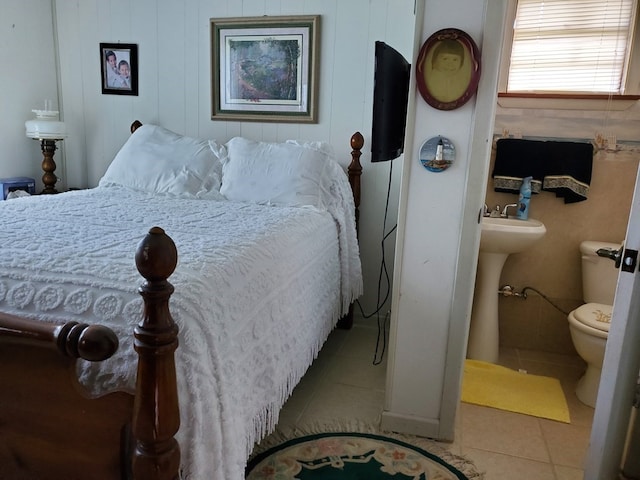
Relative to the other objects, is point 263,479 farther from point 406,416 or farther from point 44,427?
point 44,427

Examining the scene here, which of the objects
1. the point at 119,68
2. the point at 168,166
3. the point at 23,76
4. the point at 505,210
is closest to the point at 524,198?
the point at 505,210

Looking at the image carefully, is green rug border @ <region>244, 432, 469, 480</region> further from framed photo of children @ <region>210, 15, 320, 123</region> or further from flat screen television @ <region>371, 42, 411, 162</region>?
framed photo of children @ <region>210, 15, 320, 123</region>

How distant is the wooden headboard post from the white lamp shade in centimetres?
179

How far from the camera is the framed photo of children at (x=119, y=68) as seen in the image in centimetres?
317

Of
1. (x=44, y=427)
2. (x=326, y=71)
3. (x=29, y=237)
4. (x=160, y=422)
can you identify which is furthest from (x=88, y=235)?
(x=326, y=71)

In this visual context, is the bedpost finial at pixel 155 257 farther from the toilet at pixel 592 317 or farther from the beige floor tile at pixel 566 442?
the toilet at pixel 592 317

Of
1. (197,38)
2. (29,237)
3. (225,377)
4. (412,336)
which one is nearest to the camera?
(225,377)

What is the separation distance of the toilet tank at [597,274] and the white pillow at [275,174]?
1.39 metres

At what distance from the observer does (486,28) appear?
64.1 inches

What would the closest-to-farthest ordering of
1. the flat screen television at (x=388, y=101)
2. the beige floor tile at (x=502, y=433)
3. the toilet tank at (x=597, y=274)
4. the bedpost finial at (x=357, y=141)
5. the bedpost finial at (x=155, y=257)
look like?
1. the bedpost finial at (x=155, y=257)
2. the flat screen television at (x=388, y=101)
3. the beige floor tile at (x=502, y=433)
4. the toilet tank at (x=597, y=274)
5. the bedpost finial at (x=357, y=141)

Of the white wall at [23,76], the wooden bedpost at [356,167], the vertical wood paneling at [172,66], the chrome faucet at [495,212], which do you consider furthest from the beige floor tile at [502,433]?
the white wall at [23,76]

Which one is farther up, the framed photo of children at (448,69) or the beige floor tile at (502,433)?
the framed photo of children at (448,69)

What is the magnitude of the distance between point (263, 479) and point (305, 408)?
1.56 ft

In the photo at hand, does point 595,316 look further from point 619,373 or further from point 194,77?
point 194,77
